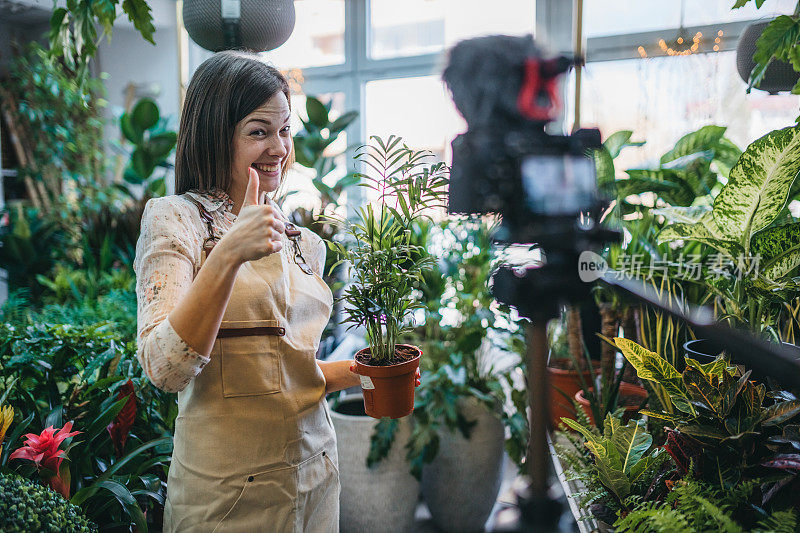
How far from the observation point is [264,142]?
3.77ft

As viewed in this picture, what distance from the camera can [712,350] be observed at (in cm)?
148

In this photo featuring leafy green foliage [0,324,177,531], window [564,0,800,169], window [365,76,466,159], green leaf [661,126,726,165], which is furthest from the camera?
window [365,76,466,159]

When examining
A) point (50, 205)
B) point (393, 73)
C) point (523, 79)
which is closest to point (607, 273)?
point (523, 79)

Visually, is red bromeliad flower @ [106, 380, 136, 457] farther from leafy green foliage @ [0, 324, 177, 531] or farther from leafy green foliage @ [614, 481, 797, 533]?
leafy green foliage @ [614, 481, 797, 533]

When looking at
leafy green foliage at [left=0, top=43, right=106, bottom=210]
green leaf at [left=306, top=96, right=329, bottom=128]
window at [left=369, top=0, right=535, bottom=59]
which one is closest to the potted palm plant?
green leaf at [left=306, top=96, right=329, bottom=128]

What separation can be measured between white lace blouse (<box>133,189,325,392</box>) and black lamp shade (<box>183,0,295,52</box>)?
2.02ft

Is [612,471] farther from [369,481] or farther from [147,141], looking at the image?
[147,141]

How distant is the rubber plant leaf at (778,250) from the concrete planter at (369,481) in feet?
4.47

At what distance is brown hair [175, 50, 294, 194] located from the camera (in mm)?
1129

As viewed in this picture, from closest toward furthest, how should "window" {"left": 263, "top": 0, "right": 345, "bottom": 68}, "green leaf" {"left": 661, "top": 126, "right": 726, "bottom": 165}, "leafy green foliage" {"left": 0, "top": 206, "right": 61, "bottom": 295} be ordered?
1. "green leaf" {"left": 661, "top": 126, "right": 726, "bottom": 165}
2. "leafy green foliage" {"left": 0, "top": 206, "right": 61, "bottom": 295}
3. "window" {"left": 263, "top": 0, "right": 345, "bottom": 68}

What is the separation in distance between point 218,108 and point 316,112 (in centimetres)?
193

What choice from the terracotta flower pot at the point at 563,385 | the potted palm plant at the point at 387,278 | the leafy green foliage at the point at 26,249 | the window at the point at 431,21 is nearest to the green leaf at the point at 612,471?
the potted palm plant at the point at 387,278

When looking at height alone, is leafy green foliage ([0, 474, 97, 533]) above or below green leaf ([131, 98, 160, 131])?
below


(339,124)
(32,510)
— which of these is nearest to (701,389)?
(32,510)
